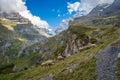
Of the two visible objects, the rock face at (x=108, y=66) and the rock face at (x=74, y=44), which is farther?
the rock face at (x=74, y=44)

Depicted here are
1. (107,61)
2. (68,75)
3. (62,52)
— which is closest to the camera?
(107,61)

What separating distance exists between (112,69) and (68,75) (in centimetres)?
1725

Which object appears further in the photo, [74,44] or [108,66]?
[74,44]

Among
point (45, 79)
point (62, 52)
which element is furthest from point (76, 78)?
point (62, 52)

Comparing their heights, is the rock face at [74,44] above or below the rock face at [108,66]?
above

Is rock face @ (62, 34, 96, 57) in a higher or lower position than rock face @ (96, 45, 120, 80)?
higher

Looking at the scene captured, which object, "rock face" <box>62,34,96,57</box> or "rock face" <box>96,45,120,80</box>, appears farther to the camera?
"rock face" <box>62,34,96,57</box>

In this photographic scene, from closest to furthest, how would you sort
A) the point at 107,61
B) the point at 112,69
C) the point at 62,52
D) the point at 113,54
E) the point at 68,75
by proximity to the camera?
the point at 112,69, the point at 107,61, the point at 113,54, the point at 68,75, the point at 62,52

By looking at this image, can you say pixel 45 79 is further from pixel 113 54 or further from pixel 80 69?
pixel 113 54

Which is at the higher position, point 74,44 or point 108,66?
point 74,44

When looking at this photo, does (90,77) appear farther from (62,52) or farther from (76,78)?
(62,52)

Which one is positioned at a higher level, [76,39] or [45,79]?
[76,39]

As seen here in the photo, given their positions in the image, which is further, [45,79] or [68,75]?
[45,79]

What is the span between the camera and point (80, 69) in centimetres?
6344
